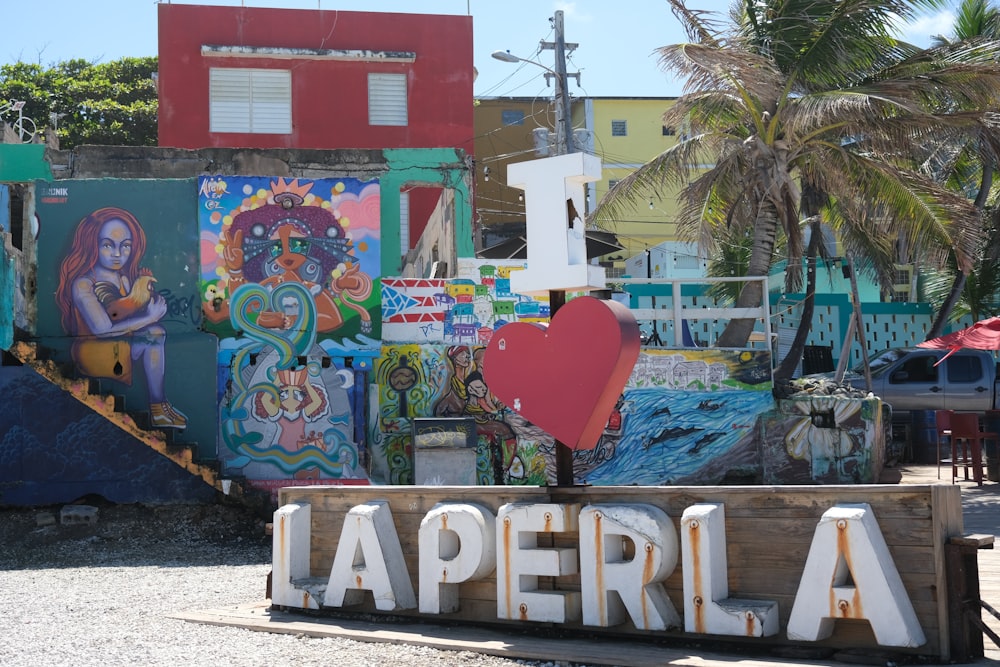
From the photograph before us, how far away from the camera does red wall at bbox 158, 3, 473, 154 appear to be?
28281mm

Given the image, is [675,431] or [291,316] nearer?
[291,316]

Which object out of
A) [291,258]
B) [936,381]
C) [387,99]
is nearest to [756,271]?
[936,381]

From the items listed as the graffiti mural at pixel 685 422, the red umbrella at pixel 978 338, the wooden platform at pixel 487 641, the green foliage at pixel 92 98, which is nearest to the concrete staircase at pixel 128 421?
the graffiti mural at pixel 685 422

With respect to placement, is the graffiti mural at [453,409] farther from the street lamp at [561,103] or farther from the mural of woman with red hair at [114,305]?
the street lamp at [561,103]

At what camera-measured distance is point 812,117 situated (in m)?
17.1

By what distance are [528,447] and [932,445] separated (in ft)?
24.9

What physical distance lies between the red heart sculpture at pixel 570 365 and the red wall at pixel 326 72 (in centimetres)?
2148

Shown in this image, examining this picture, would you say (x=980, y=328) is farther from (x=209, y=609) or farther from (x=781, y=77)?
(x=209, y=609)

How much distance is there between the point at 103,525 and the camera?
15.8 m

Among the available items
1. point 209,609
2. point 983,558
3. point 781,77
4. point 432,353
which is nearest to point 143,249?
point 432,353

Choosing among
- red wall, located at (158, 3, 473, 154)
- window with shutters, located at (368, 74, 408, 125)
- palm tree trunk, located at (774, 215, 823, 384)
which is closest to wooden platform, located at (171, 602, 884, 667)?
palm tree trunk, located at (774, 215, 823, 384)

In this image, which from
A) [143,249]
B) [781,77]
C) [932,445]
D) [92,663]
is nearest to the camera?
[92,663]

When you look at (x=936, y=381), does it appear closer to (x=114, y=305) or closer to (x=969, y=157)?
(x=969, y=157)

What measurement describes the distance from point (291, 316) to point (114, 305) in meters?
2.60
